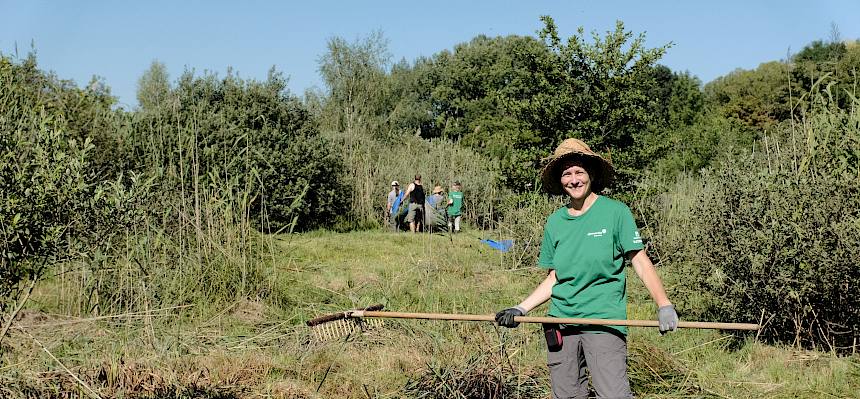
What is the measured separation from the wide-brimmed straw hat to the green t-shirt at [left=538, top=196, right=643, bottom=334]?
234 millimetres

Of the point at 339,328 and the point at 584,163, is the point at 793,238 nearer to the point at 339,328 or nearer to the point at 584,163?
the point at 584,163

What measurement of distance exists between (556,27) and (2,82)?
31.3 ft

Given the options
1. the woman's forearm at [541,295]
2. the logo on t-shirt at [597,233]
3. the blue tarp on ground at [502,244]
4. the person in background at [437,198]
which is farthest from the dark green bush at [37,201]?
the person in background at [437,198]

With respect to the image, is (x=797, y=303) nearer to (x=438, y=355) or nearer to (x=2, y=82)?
(x=438, y=355)

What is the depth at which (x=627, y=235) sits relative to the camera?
3.95m

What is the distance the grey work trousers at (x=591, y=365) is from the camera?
392 centimetres

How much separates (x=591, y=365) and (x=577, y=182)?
0.88 metres

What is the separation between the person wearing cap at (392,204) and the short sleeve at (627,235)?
16172 mm

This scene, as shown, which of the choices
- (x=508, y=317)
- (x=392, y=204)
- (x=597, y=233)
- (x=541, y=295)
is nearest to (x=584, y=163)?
(x=597, y=233)

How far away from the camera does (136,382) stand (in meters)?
5.32

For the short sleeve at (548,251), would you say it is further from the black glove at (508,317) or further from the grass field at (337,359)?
the grass field at (337,359)

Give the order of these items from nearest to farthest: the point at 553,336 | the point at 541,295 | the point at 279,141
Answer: the point at 553,336 < the point at 541,295 < the point at 279,141

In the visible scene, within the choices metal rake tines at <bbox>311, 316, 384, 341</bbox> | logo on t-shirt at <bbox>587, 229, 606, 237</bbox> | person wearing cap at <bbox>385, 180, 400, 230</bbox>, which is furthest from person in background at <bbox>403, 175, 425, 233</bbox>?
logo on t-shirt at <bbox>587, 229, 606, 237</bbox>

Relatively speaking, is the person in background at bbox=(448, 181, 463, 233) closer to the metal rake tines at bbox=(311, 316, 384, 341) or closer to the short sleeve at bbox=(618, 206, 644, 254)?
the metal rake tines at bbox=(311, 316, 384, 341)
